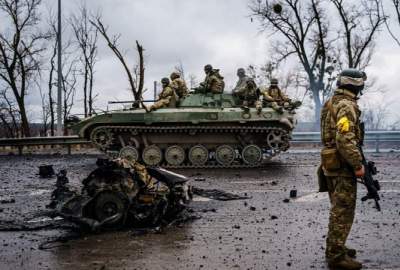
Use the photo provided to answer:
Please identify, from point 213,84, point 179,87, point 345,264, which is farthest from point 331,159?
point 179,87

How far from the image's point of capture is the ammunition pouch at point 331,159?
6320 mm

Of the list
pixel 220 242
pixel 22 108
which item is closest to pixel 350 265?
pixel 220 242

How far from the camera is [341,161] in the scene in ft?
20.7

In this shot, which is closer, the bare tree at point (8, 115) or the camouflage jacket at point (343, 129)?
the camouflage jacket at point (343, 129)

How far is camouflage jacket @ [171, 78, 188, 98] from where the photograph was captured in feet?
61.7

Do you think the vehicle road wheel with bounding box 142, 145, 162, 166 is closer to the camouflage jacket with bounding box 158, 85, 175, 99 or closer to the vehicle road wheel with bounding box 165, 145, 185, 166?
the vehicle road wheel with bounding box 165, 145, 185, 166

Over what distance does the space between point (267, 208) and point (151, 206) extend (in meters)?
2.37

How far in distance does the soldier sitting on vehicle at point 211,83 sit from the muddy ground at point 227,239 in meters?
6.88

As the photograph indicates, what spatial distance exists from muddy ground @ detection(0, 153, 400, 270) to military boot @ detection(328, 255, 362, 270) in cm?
13

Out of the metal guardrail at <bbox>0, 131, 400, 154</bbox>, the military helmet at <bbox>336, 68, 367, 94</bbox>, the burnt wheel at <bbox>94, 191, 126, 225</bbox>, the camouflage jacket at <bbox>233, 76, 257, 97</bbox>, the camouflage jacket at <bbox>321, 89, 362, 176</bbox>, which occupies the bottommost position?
the burnt wheel at <bbox>94, 191, 126, 225</bbox>

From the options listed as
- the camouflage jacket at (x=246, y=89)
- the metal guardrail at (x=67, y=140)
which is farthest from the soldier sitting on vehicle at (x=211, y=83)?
the metal guardrail at (x=67, y=140)

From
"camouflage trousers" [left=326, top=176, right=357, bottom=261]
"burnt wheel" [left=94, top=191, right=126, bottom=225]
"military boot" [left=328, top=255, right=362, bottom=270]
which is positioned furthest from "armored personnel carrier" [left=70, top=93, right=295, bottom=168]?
"military boot" [left=328, top=255, right=362, bottom=270]

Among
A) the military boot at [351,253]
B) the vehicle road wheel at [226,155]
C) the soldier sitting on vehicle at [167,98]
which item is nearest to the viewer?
the military boot at [351,253]

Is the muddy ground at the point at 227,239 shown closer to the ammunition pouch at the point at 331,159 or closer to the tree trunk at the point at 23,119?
the ammunition pouch at the point at 331,159
